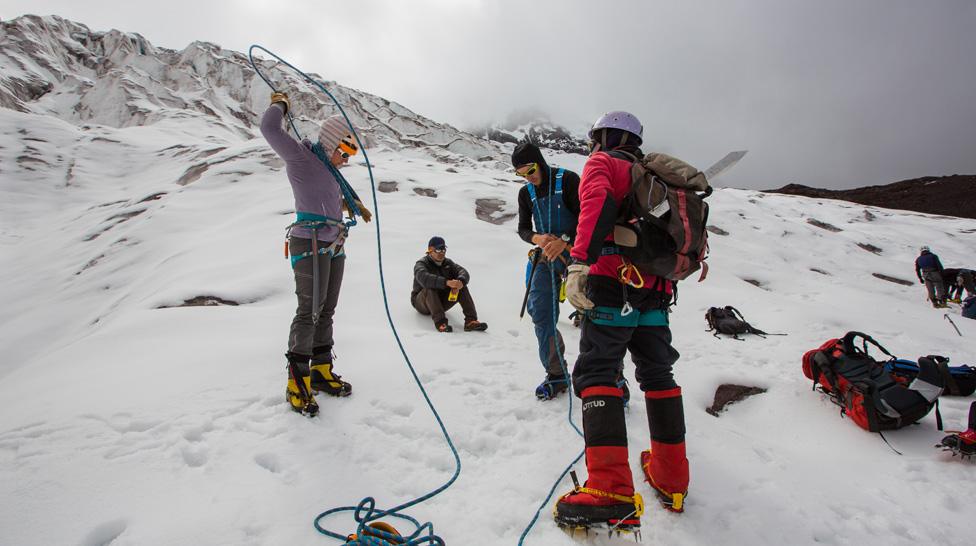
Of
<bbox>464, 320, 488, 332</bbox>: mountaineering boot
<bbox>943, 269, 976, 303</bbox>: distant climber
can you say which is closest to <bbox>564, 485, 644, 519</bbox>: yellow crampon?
<bbox>464, 320, 488, 332</bbox>: mountaineering boot

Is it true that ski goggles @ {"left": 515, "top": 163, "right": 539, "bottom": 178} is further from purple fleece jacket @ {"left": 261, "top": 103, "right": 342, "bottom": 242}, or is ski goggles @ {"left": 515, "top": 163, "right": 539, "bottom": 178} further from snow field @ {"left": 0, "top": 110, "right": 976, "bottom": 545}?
snow field @ {"left": 0, "top": 110, "right": 976, "bottom": 545}

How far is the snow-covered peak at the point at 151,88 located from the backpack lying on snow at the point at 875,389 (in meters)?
45.9

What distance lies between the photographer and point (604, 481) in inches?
82.9

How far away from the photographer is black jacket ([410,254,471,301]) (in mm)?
5957

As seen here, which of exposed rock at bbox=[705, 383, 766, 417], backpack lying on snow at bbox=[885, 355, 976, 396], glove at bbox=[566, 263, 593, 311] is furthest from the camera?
exposed rock at bbox=[705, 383, 766, 417]

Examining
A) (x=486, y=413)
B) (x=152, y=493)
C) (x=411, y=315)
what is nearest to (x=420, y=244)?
(x=411, y=315)

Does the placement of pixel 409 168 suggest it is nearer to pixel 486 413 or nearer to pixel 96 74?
pixel 486 413

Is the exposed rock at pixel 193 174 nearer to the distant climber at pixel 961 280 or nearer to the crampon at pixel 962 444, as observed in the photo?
the crampon at pixel 962 444

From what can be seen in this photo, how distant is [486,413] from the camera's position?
3.45 m

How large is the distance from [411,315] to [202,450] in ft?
13.0

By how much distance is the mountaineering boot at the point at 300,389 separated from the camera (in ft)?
10.3

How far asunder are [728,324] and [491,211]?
10.7 m

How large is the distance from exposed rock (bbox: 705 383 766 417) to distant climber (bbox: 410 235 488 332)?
3.06 m

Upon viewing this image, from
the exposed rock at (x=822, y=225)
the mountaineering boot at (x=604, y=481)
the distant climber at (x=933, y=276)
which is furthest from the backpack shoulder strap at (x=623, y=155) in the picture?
the exposed rock at (x=822, y=225)
